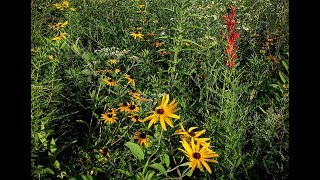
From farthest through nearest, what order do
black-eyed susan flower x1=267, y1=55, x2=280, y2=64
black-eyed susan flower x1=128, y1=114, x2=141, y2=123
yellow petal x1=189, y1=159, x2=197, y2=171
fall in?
black-eyed susan flower x1=267, y1=55, x2=280, y2=64, black-eyed susan flower x1=128, y1=114, x2=141, y2=123, yellow petal x1=189, y1=159, x2=197, y2=171

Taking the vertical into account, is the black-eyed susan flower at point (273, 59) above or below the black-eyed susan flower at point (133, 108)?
above

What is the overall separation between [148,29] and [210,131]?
5.93 ft

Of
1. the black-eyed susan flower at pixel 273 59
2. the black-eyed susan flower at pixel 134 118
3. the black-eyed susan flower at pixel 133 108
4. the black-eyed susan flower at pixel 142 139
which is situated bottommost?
the black-eyed susan flower at pixel 142 139

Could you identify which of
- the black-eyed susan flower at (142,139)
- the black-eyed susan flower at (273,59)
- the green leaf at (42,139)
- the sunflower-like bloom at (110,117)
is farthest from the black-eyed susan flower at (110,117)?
the black-eyed susan flower at (273,59)

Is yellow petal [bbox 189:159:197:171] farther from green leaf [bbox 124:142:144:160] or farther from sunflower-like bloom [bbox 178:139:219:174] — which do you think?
green leaf [bbox 124:142:144:160]

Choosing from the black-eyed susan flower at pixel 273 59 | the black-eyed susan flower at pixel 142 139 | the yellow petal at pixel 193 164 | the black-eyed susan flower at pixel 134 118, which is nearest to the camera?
the yellow petal at pixel 193 164

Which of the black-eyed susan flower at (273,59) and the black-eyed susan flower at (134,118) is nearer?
the black-eyed susan flower at (134,118)

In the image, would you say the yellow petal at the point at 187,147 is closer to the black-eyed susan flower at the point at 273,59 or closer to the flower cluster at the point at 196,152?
the flower cluster at the point at 196,152

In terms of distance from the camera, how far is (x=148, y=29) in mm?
3502

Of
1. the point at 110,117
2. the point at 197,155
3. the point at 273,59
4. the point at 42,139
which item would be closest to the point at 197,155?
the point at 197,155

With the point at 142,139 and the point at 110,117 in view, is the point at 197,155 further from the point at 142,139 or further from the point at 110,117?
the point at 110,117

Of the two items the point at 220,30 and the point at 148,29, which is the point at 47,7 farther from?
the point at 220,30

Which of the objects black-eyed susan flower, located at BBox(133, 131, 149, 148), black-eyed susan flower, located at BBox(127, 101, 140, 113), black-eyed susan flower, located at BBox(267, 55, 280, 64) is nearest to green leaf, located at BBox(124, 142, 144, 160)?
black-eyed susan flower, located at BBox(133, 131, 149, 148)
